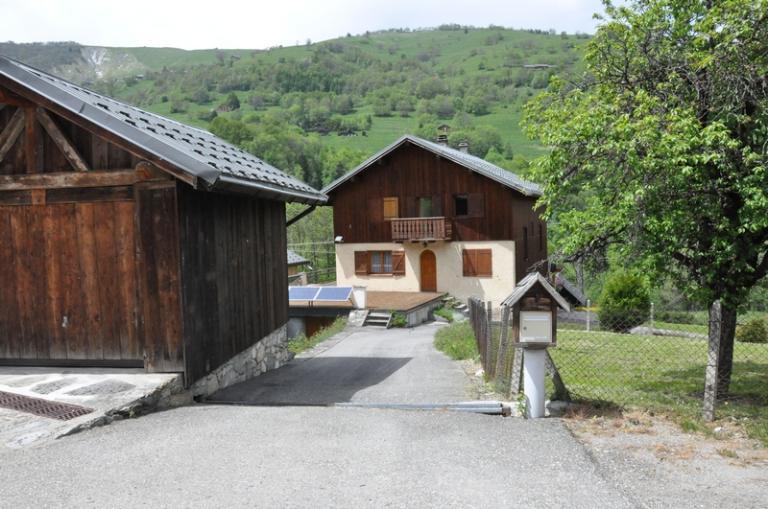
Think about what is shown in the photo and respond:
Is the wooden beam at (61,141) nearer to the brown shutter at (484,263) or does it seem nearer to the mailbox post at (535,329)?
the mailbox post at (535,329)

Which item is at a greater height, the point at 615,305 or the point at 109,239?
the point at 109,239

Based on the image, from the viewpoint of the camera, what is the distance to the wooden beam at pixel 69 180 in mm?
8383

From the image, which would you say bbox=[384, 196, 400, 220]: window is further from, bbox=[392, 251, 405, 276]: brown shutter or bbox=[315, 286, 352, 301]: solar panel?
bbox=[315, 286, 352, 301]: solar panel

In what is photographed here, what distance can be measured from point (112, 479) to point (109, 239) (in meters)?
4.06

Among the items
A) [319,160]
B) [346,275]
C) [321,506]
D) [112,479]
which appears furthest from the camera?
[319,160]

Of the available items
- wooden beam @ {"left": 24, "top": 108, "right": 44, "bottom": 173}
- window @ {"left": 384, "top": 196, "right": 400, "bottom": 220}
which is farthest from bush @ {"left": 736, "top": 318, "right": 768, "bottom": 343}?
wooden beam @ {"left": 24, "top": 108, "right": 44, "bottom": 173}

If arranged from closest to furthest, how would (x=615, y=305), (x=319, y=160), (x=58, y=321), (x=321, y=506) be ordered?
(x=321, y=506) < (x=58, y=321) < (x=615, y=305) < (x=319, y=160)

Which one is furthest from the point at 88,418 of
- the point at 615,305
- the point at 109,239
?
the point at 615,305

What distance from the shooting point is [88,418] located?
6754mm

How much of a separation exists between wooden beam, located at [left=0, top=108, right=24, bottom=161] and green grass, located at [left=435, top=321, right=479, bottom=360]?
28.4 ft

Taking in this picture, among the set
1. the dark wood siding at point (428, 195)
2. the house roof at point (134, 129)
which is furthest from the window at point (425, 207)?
Result: the house roof at point (134, 129)

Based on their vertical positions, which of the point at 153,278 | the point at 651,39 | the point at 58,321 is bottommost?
the point at 58,321

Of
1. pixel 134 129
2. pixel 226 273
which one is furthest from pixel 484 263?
pixel 134 129

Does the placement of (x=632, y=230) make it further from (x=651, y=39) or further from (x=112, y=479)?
(x=112, y=479)
